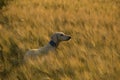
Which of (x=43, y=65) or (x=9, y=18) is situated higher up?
(x=43, y=65)

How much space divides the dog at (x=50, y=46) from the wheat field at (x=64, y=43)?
0.30ft

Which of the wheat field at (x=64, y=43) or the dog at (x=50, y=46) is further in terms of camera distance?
the dog at (x=50, y=46)

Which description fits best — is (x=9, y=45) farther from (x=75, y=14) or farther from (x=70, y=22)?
(x=75, y=14)

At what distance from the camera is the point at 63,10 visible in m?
8.50

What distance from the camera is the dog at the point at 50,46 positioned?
5.63 metres

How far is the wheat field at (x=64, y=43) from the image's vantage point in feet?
15.2

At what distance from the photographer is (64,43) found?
6.12 metres

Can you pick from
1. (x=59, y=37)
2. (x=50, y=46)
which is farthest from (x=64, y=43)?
(x=50, y=46)

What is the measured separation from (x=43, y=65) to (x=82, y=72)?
1.89 feet

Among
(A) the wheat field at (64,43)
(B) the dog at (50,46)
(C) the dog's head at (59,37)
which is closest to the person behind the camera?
(A) the wheat field at (64,43)

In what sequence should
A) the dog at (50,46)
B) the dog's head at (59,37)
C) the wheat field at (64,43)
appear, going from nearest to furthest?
the wheat field at (64,43)
the dog at (50,46)
the dog's head at (59,37)

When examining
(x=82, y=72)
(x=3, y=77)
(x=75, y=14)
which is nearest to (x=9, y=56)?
(x=3, y=77)

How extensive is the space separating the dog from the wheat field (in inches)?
3.6

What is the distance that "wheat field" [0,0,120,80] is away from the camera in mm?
4625
